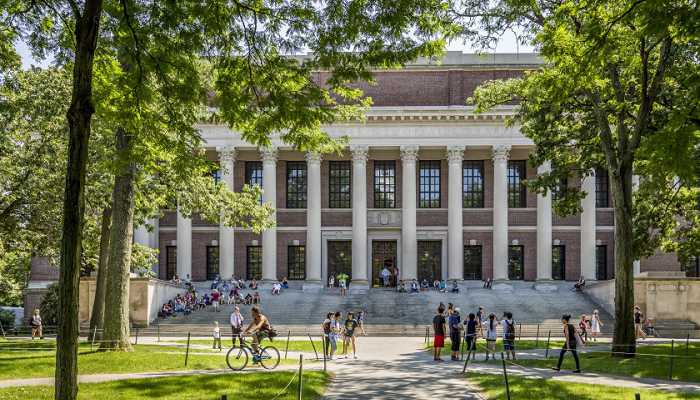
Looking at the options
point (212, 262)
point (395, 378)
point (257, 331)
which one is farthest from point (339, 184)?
point (395, 378)

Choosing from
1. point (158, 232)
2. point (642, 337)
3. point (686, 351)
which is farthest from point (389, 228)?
point (686, 351)

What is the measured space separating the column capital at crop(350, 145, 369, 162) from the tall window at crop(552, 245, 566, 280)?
15.0 meters

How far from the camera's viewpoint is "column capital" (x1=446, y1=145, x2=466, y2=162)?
53812mm

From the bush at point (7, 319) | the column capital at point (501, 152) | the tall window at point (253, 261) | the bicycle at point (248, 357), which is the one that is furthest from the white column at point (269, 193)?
the bicycle at point (248, 357)

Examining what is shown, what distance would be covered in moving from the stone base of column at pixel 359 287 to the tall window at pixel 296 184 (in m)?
7.56

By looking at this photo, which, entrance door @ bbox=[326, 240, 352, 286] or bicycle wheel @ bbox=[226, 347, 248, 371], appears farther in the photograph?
entrance door @ bbox=[326, 240, 352, 286]

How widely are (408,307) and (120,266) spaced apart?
24604 mm

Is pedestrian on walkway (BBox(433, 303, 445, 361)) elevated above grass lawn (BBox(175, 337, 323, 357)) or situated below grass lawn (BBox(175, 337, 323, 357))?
above

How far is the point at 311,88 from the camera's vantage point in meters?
14.1

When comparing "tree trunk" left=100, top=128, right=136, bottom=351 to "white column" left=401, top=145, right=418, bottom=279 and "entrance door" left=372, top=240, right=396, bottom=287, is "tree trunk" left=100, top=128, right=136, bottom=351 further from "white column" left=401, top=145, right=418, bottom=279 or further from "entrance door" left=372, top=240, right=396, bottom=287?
"entrance door" left=372, top=240, right=396, bottom=287

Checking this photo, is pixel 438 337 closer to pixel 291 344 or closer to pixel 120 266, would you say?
pixel 291 344

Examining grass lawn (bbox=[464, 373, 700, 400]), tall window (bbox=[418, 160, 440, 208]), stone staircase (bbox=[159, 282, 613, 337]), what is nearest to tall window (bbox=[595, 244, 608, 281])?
stone staircase (bbox=[159, 282, 613, 337])

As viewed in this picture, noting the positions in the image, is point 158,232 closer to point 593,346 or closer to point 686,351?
point 593,346

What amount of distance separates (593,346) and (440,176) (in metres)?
27.2
